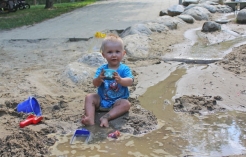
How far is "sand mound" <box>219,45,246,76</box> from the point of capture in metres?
5.00

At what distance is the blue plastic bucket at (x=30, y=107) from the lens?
3.62 m

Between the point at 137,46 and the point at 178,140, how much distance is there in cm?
329

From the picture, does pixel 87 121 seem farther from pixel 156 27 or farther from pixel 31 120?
pixel 156 27

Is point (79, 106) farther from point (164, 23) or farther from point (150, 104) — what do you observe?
point (164, 23)

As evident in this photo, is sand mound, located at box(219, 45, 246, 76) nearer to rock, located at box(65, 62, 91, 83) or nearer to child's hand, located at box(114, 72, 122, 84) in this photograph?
rock, located at box(65, 62, 91, 83)

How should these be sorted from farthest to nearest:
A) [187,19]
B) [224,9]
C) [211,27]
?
[224,9] < [187,19] < [211,27]

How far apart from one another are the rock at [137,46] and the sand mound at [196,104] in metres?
2.01

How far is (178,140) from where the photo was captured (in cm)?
310

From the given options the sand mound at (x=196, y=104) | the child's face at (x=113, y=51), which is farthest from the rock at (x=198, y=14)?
the child's face at (x=113, y=51)

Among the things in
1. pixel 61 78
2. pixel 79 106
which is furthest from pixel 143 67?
pixel 79 106

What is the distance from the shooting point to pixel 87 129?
3.36 metres

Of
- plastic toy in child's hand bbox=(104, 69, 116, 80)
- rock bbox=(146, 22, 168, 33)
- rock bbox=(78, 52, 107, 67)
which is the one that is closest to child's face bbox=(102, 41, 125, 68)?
plastic toy in child's hand bbox=(104, 69, 116, 80)

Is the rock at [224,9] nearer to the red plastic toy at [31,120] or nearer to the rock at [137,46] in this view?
the rock at [137,46]

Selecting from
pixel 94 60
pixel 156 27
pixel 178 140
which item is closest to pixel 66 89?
pixel 94 60
